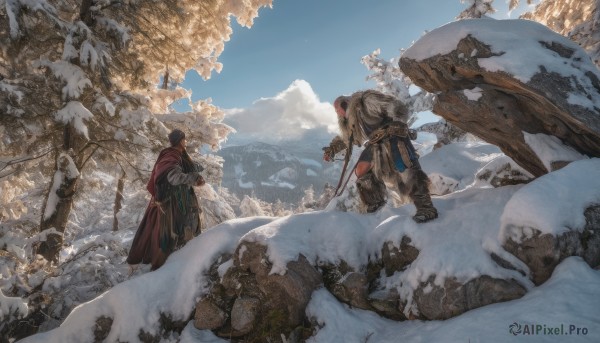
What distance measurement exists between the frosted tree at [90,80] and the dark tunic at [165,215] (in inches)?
47.3

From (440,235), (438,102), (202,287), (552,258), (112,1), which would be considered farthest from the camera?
(112,1)

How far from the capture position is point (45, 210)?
233 inches

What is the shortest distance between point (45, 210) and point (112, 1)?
13.8ft

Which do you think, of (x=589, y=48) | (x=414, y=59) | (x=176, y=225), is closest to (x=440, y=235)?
(x=414, y=59)

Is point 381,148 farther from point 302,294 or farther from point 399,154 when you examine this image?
point 302,294

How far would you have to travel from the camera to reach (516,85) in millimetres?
4043

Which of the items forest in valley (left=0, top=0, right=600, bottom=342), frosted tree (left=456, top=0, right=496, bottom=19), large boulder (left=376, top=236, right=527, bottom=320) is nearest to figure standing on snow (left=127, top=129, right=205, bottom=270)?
forest in valley (left=0, top=0, right=600, bottom=342)

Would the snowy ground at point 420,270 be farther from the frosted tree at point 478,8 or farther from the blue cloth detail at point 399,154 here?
the frosted tree at point 478,8

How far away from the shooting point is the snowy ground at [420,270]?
2543mm

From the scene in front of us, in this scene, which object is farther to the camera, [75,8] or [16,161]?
[75,8]

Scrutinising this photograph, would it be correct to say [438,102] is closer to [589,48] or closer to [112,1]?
[112,1]

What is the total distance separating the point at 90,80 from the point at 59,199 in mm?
2238

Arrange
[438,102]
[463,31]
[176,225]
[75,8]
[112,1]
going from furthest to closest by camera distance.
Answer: [75,8] < [112,1] < [176,225] < [438,102] < [463,31]

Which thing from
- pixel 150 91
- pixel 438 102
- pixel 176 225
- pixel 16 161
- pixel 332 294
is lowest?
pixel 332 294
